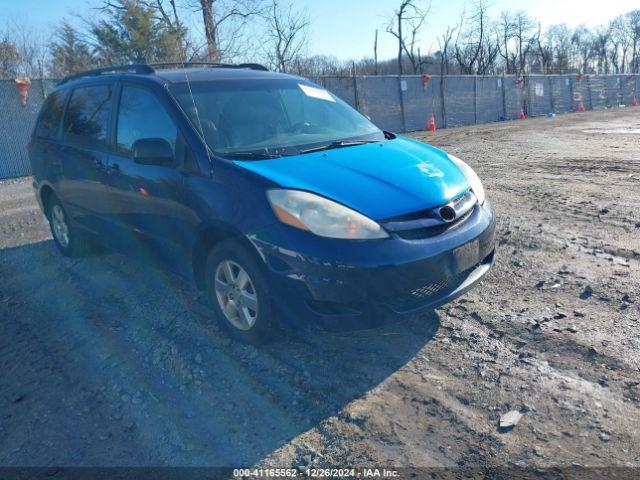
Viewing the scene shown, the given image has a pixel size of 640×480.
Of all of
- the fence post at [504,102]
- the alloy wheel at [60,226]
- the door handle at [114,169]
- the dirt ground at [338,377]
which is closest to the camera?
the dirt ground at [338,377]

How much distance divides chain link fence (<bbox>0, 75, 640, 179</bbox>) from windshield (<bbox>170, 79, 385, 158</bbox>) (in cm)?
1040

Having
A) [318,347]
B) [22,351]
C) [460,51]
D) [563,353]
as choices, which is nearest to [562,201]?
[563,353]

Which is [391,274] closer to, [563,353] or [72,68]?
[563,353]

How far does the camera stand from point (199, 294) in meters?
4.47

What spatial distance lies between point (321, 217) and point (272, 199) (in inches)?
12.6

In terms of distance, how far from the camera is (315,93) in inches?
186

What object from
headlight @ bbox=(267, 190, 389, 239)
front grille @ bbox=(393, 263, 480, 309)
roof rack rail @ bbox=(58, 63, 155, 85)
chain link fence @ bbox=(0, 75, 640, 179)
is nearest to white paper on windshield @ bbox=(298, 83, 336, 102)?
roof rack rail @ bbox=(58, 63, 155, 85)

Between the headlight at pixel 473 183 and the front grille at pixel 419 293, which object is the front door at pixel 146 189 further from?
the headlight at pixel 473 183

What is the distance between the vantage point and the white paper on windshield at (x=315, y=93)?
184 inches

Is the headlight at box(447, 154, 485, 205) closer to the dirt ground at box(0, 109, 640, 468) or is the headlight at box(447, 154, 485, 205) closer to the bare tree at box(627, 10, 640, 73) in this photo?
the dirt ground at box(0, 109, 640, 468)

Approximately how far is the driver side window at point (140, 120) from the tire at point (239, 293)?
0.86m

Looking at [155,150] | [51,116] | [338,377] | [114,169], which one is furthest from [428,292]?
[51,116]

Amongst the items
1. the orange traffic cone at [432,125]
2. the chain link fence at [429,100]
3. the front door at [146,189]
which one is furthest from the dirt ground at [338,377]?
the orange traffic cone at [432,125]

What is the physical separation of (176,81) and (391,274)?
2.29 metres
